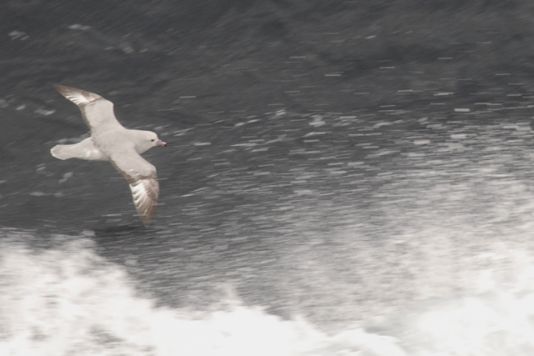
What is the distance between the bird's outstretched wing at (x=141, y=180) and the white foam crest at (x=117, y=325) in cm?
91

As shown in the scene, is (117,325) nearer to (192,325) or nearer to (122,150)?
(192,325)

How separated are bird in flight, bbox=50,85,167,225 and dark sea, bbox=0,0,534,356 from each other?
861 millimetres

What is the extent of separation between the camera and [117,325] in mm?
13039

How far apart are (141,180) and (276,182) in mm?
2289

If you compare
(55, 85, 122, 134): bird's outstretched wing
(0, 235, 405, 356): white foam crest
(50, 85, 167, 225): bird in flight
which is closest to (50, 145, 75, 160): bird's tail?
(50, 85, 167, 225): bird in flight

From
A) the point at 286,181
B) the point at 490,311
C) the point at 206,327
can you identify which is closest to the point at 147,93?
the point at 286,181

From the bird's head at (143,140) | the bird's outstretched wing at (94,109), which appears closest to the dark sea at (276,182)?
the bird's outstretched wing at (94,109)

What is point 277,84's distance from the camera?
54.6ft

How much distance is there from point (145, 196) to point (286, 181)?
237 cm

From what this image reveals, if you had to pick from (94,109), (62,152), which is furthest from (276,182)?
(62,152)

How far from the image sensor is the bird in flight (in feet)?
44.7

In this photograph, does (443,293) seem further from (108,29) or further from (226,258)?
(108,29)

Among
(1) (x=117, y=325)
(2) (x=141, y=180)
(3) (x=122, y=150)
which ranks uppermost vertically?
(3) (x=122, y=150)

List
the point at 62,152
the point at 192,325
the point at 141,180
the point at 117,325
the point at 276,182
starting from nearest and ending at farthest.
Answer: the point at 117,325, the point at 192,325, the point at 141,180, the point at 62,152, the point at 276,182
